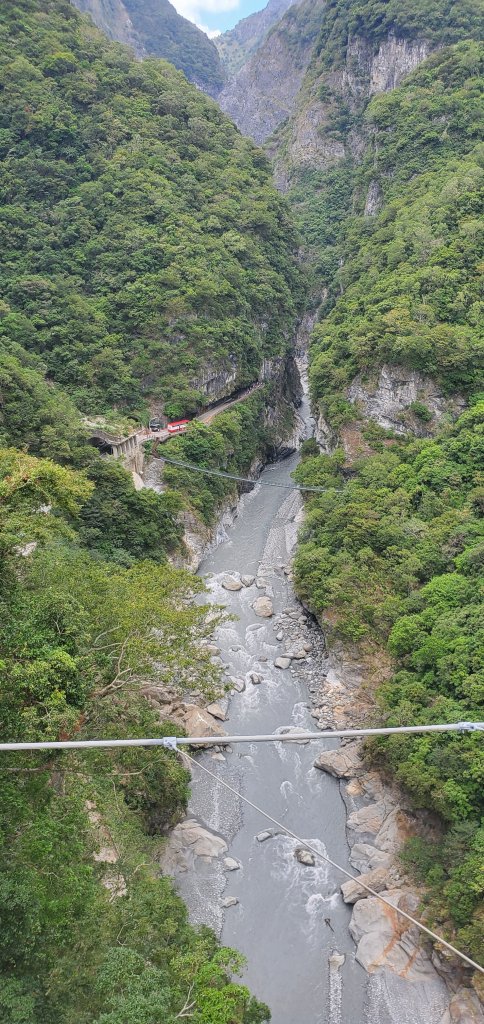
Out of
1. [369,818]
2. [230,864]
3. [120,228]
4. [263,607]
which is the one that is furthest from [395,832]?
[120,228]

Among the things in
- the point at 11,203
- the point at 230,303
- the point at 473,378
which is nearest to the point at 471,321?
the point at 473,378

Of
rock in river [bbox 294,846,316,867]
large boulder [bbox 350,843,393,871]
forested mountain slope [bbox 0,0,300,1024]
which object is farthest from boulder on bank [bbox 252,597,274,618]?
large boulder [bbox 350,843,393,871]

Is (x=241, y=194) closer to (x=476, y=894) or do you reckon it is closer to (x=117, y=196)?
(x=117, y=196)

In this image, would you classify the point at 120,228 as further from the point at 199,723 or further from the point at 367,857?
the point at 367,857

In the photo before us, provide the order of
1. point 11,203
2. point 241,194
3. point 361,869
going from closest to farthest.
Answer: point 361,869
point 11,203
point 241,194

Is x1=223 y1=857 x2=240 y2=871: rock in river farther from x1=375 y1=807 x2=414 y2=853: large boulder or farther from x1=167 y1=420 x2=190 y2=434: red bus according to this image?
x1=167 y1=420 x2=190 y2=434: red bus

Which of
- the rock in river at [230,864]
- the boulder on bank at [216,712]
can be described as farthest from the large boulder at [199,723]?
the rock in river at [230,864]
